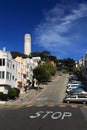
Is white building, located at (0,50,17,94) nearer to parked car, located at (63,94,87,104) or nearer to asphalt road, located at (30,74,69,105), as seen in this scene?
asphalt road, located at (30,74,69,105)

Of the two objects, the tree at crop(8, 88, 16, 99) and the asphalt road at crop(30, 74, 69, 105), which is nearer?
the asphalt road at crop(30, 74, 69, 105)

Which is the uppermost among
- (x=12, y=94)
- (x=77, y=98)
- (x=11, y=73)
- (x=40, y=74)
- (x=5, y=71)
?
(x=40, y=74)

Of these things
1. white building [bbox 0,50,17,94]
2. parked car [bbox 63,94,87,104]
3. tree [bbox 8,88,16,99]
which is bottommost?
parked car [bbox 63,94,87,104]

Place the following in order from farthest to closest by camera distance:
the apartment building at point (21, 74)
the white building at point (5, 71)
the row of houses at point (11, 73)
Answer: the apartment building at point (21, 74), the row of houses at point (11, 73), the white building at point (5, 71)

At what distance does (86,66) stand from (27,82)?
43.1 meters

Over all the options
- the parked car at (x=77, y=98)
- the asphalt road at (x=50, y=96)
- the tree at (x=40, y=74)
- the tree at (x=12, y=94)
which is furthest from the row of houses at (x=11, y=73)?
the parked car at (x=77, y=98)

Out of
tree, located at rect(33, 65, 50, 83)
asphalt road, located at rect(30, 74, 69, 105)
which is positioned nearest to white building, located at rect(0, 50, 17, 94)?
asphalt road, located at rect(30, 74, 69, 105)

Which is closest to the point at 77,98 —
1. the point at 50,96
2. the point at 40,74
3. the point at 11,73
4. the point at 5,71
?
the point at 50,96

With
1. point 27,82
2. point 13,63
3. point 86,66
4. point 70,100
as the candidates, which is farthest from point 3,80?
point 86,66

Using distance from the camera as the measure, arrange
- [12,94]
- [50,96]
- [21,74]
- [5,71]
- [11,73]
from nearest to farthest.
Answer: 1. [12,94]
2. [5,71]
3. [50,96]
4. [11,73]
5. [21,74]

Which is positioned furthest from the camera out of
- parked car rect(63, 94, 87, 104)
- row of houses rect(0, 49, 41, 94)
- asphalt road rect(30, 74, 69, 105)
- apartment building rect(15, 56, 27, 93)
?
apartment building rect(15, 56, 27, 93)

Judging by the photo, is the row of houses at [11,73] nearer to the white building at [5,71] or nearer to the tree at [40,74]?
the white building at [5,71]

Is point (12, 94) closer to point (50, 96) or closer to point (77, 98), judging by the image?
point (50, 96)

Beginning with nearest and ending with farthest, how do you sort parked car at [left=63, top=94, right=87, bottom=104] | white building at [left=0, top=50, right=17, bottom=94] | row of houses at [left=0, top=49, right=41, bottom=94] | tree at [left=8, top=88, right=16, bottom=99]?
parked car at [left=63, top=94, right=87, bottom=104] < tree at [left=8, top=88, right=16, bottom=99] < white building at [left=0, top=50, right=17, bottom=94] < row of houses at [left=0, top=49, right=41, bottom=94]
